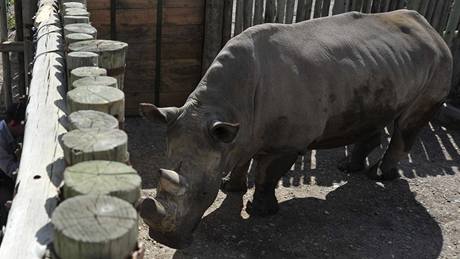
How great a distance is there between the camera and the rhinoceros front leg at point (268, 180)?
5723 millimetres

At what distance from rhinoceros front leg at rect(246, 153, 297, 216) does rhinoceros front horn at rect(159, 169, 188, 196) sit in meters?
1.54

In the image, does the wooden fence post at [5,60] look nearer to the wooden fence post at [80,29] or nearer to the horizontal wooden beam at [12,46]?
the horizontal wooden beam at [12,46]

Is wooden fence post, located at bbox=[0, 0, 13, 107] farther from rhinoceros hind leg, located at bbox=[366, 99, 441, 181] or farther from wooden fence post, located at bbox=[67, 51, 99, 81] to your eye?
rhinoceros hind leg, located at bbox=[366, 99, 441, 181]

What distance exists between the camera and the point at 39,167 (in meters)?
2.78

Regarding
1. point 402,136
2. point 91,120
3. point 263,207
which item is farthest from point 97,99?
point 402,136

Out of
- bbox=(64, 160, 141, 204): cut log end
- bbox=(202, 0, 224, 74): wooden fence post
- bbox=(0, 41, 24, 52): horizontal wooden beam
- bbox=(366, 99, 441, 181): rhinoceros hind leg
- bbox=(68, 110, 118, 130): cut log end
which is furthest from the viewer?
bbox=(202, 0, 224, 74): wooden fence post

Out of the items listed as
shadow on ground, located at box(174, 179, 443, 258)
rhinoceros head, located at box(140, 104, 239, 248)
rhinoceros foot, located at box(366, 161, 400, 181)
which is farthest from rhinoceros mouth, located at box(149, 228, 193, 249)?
rhinoceros foot, located at box(366, 161, 400, 181)

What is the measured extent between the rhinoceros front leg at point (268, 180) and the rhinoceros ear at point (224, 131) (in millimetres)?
1163

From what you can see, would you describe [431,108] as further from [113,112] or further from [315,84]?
[113,112]

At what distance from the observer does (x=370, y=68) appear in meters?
5.95

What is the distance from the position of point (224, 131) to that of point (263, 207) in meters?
1.64

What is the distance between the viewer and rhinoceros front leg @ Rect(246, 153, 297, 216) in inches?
225

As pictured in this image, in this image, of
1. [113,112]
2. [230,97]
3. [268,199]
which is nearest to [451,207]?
[268,199]

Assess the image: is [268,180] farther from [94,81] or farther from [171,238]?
[94,81]
